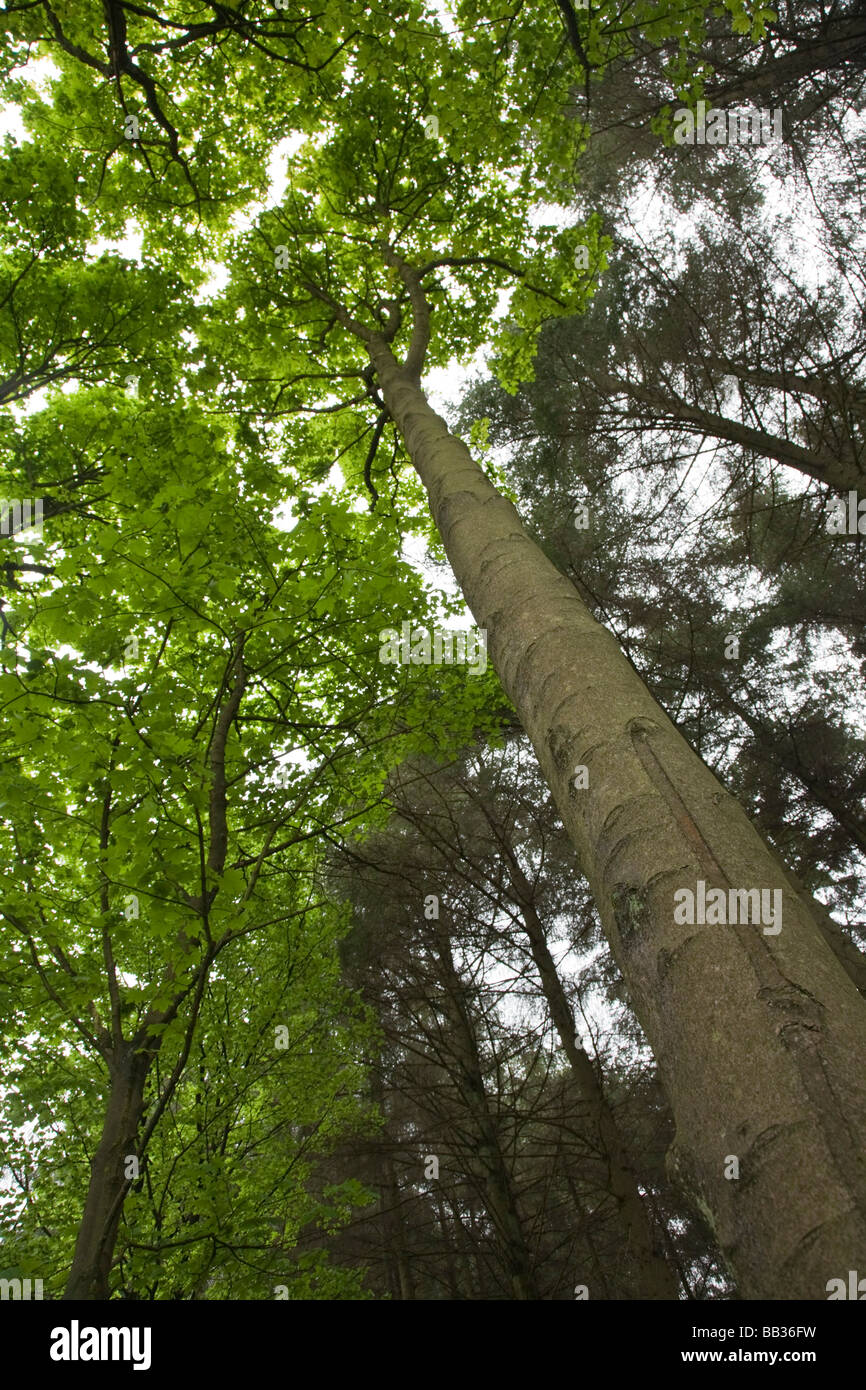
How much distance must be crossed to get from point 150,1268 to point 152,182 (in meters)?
8.64

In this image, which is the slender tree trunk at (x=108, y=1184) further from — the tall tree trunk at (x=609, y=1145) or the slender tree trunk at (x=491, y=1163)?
the tall tree trunk at (x=609, y=1145)

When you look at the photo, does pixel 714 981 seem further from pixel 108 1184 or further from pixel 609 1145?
pixel 609 1145

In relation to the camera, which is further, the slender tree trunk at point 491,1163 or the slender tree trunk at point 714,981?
the slender tree trunk at point 491,1163

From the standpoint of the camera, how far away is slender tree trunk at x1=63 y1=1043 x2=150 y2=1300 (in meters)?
2.36

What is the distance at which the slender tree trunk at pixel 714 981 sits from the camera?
30.4 inches

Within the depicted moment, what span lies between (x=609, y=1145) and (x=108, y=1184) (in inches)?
132

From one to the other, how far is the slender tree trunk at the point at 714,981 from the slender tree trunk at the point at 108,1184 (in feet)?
7.83

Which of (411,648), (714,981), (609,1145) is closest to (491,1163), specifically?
(609,1145)

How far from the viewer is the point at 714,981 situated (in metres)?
0.98

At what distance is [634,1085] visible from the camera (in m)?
7.06

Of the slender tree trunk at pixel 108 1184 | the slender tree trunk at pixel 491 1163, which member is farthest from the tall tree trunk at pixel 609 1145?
the slender tree trunk at pixel 108 1184

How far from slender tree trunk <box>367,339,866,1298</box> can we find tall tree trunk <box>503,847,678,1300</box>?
13.2ft
